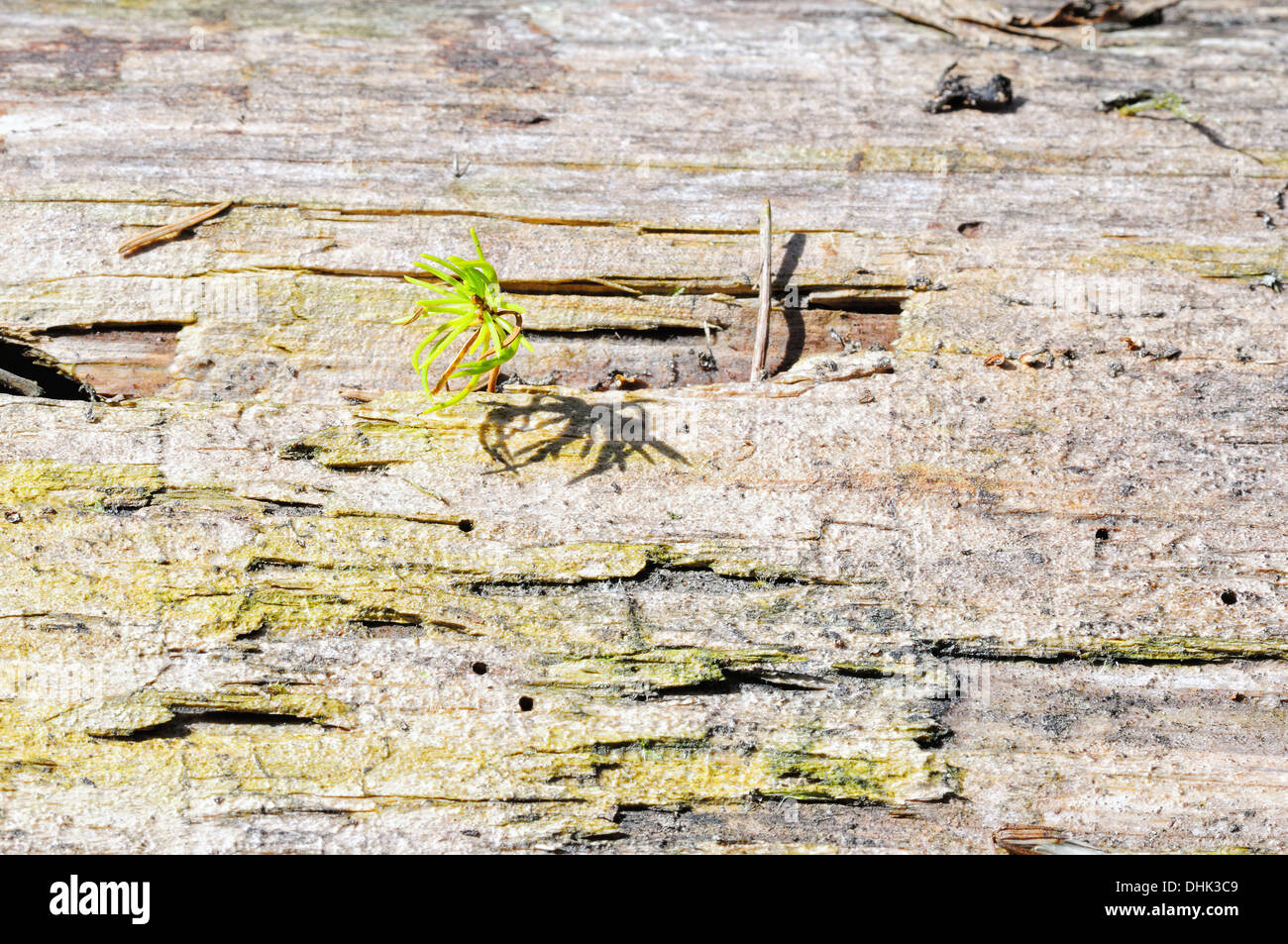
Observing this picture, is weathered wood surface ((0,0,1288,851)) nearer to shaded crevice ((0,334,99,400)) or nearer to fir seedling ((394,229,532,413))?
shaded crevice ((0,334,99,400))

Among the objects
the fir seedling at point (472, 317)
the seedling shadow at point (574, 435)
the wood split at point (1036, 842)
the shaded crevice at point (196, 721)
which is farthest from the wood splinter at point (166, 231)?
the wood split at point (1036, 842)

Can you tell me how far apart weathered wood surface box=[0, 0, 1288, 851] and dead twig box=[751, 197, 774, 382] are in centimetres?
7

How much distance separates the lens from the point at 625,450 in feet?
8.65

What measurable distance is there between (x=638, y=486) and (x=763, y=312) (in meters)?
0.75

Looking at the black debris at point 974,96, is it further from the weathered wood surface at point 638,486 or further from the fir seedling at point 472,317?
the fir seedling at point 472,317

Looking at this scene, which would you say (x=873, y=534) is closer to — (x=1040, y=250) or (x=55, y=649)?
(x=1040, y=250)

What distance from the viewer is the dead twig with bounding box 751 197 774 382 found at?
2.81 meters

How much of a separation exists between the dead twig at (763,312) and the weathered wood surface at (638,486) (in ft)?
0.22

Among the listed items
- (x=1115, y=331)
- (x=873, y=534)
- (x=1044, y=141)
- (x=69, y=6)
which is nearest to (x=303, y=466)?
(x=873, y=534)

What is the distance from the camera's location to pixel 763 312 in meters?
2.84

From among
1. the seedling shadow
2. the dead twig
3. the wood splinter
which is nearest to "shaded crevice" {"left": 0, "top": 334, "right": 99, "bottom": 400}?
the wood splinter

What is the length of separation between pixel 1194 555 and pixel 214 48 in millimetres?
3898

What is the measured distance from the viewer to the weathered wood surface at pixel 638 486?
2.38 metres

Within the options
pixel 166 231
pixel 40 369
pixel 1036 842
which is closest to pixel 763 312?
pixel 1036 842
